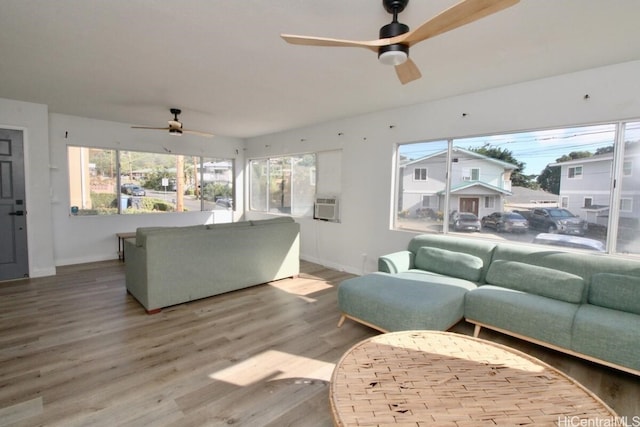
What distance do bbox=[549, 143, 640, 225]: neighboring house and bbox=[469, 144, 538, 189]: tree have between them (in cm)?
25

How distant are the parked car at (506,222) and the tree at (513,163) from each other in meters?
0.36

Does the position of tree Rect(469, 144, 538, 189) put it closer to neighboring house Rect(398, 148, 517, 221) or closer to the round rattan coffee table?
neighboring house Rect(398, 148, 517, 221)

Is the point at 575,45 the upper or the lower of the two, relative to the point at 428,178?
upper

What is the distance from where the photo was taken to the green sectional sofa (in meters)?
2.23

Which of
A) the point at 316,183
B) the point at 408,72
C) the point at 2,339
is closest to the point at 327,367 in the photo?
the point at 408,72

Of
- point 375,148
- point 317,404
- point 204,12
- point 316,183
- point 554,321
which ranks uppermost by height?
point 204,12

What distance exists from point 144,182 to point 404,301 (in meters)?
5.61

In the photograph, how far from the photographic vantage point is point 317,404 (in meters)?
1.98

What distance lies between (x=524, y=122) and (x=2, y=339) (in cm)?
544

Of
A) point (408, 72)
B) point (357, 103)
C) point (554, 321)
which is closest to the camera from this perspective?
point (408, 72)

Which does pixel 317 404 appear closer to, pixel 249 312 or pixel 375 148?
pixel 249 312

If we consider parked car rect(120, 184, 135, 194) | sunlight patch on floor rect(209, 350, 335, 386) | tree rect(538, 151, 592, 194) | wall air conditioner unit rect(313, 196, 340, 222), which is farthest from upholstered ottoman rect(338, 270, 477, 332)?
parked car rect(120, 184, 135, 194)

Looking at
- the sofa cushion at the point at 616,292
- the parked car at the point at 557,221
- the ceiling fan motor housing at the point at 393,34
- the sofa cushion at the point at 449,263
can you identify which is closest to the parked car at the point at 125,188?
the sofa cushion at the point at 449,263

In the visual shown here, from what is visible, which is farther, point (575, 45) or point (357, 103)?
point (357, 103)
